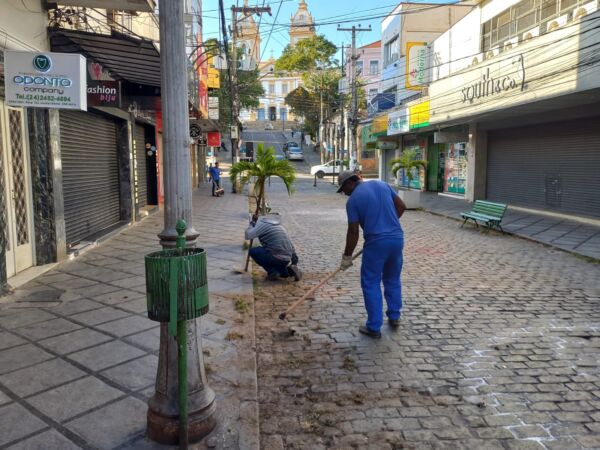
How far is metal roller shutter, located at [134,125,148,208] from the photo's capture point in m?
14.6

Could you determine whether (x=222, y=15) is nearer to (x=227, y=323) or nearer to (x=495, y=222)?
(x=495, y=222)

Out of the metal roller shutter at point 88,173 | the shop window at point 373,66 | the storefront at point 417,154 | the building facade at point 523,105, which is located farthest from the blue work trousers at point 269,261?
the shop window at point 373,66

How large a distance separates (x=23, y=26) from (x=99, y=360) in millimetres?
4998

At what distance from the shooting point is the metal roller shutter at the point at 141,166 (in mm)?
14578

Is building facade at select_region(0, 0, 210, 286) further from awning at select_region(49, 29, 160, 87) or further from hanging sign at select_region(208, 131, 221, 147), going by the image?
hanging sign at select_region(208, 131, 221, 147)

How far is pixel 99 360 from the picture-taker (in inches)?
154

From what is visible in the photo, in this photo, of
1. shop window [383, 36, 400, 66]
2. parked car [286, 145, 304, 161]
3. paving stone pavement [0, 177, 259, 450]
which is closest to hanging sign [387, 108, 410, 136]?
shop window [383, 36, 400, 66]

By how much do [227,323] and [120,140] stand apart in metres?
8.40

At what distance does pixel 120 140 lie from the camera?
39.2 feet

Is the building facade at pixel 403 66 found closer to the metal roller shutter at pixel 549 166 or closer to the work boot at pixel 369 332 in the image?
the metal roller shutter at pixel 549 166

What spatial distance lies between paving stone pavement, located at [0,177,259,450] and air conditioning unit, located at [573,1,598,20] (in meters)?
10.1

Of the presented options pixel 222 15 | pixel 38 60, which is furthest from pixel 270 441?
pixel 222 15

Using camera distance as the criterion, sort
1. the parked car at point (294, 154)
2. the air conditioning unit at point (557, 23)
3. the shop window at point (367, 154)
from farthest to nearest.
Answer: the parked car at point (294, 154), the shop window at point (367, 154), the air conditioning unit at point (557, 23)

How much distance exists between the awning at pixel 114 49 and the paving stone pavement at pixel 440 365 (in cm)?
423
